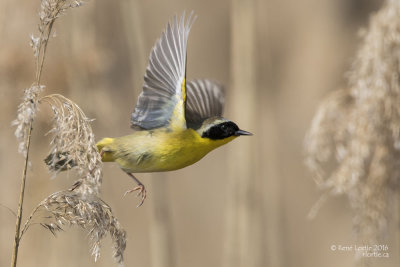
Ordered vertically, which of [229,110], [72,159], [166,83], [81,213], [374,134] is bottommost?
[81,213]

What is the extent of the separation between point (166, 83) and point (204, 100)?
1.70 feet

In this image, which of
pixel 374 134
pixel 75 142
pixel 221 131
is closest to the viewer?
pixel 75 142

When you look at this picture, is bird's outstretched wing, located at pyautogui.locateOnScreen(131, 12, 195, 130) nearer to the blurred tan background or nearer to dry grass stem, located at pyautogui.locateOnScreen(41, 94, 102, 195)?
the blurred tan background

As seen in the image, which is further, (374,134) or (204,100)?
(204,100)

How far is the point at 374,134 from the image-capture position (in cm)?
215

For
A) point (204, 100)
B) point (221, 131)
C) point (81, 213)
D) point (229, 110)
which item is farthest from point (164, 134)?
point (229, 110)

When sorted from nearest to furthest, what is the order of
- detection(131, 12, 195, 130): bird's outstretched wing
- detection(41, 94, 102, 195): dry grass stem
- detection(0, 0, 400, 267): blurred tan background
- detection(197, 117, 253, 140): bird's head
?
detection(41, 94, 102, 195): dry grass stem < detection(131, 12, 195, 130): bird's outstretched wing < detection(197, 117, 253, 140): bird's head < detection(0, 0, 400, 267): blurred tan background

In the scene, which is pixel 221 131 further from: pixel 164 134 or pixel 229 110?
pixel 229 110

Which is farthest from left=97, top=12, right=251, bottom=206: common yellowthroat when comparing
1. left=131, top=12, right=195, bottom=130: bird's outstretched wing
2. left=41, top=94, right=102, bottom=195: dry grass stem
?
left=41, top=94, right=102, bottom=195: dry grass stem

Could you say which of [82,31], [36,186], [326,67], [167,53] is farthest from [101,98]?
[326,67]

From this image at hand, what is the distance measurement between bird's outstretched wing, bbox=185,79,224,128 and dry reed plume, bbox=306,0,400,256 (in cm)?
64

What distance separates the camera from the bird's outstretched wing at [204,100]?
8.74 feet

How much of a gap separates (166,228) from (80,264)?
45 cm

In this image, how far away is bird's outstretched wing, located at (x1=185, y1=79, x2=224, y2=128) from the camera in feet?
8.74
